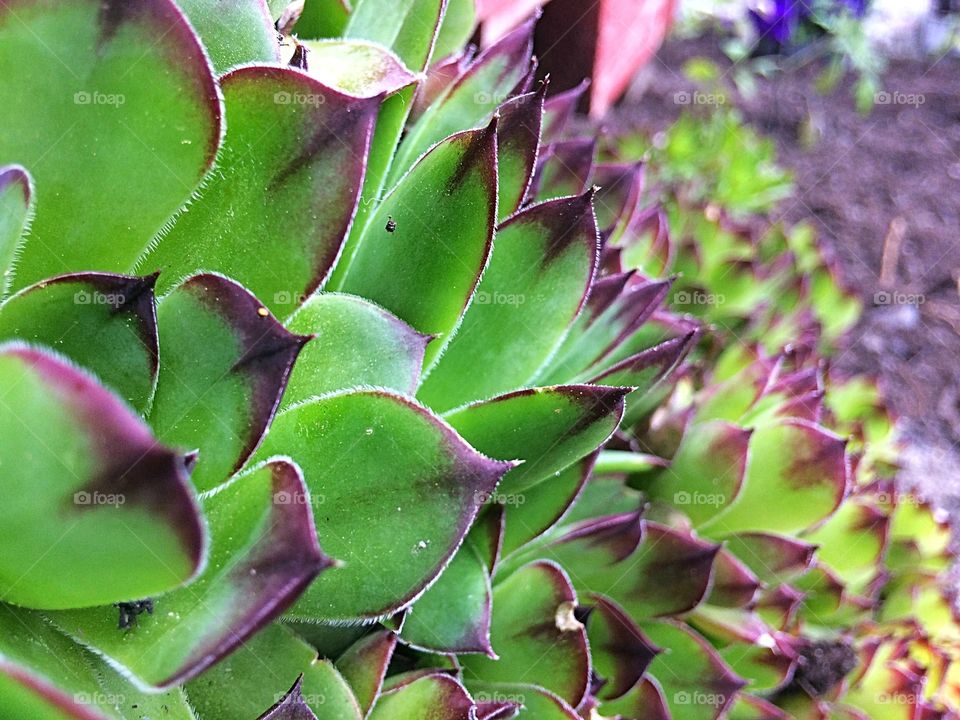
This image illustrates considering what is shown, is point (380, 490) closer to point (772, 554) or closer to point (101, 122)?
point (101, 122)

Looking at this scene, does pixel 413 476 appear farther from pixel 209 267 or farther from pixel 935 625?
pixel 935 625

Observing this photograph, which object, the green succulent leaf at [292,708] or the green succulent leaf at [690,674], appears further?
the green succulent leaf at [690,674]

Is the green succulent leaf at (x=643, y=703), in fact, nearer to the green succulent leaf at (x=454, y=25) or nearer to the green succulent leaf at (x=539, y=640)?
the green succulent leaf at (x=539, y=640)

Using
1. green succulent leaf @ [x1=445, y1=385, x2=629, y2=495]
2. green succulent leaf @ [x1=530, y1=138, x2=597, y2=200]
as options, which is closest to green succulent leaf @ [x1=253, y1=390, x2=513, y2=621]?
green succulent leaf @ [x1=445, y1=385, x2=629, y2=495]

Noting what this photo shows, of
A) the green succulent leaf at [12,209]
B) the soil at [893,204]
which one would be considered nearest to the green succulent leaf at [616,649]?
the green succulent leaf at [12,209]

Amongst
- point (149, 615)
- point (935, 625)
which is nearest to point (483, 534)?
point (149, 615)
